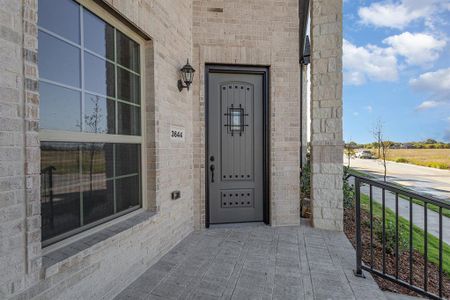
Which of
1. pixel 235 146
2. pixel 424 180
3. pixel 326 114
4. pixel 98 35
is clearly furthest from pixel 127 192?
pixel 424 180

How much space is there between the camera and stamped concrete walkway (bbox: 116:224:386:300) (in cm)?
225

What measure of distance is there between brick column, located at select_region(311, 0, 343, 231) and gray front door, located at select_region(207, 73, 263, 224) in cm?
84

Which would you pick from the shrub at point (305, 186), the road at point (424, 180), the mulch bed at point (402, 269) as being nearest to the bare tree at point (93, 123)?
the mulch bed at point (402, 269)

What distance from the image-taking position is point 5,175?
1320 mm

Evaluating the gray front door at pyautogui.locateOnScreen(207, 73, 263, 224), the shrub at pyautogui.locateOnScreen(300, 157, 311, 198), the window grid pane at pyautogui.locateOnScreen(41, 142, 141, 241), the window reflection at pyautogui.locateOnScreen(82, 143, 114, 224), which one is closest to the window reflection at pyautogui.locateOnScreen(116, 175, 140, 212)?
the window grid pane at pyautogui.locateOnScreen(41, 142, 141, 241)

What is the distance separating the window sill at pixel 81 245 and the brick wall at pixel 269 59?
1.59 meters

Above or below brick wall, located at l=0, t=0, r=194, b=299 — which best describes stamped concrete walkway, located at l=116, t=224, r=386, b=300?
below

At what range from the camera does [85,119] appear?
2.04m

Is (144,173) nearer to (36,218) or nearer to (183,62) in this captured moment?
(36,218)

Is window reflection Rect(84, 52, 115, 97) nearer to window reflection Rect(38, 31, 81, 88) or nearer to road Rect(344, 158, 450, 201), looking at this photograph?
window reflection Rect(38, 31, 81, 88)

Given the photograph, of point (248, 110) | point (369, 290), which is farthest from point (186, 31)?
point (369, 290)

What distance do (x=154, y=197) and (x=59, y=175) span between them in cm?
113

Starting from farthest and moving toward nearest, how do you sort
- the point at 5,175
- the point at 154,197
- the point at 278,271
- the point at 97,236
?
1. the point at 154,197
2. the point at 278,271
3. the point at 97,236
4. the point at 5,175

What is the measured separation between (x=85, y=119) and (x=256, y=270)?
2.13 metres
